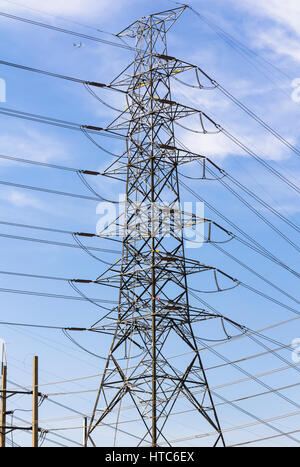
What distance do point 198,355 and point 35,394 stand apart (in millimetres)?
7972

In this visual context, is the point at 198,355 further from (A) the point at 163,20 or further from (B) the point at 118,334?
(A) the point at 163,20

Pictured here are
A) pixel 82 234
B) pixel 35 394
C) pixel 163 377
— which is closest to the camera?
pixel 35 394

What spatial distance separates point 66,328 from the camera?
3784 centimetres
